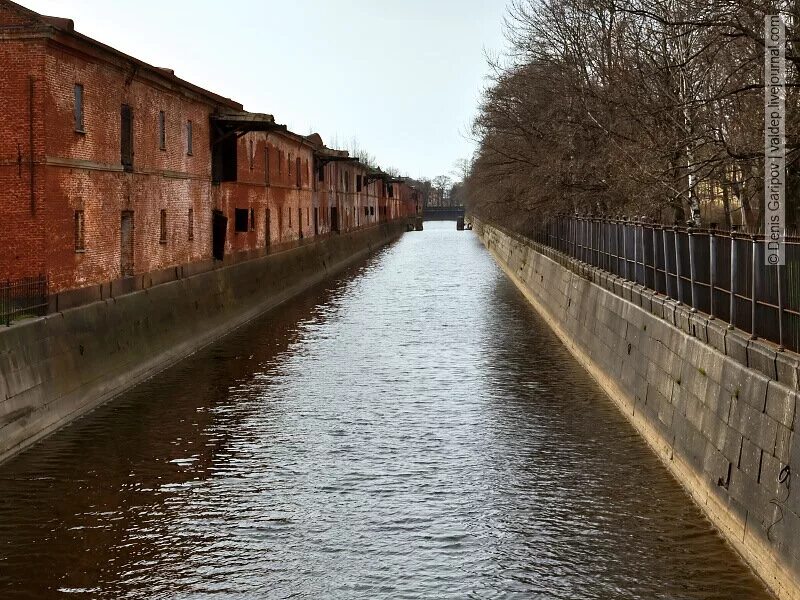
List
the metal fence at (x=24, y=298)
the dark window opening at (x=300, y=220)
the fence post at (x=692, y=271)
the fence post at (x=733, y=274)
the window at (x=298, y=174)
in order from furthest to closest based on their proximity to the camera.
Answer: the window at (x=298, y=174) → the dark window opening at (x=300, y=220) → the metal fence at (x=24, y=298) → the fence post at (x=692, y=271) → the fence post at (x=733, y=274)

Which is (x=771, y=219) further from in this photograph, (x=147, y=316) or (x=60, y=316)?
(x=147, y=316)

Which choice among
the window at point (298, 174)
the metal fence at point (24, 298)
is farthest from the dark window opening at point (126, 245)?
the window at point (298, 174)

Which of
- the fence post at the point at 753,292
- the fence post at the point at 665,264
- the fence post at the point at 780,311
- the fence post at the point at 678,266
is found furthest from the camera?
the fence post at the point at 665,264

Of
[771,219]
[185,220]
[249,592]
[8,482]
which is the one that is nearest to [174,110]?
[185,220]

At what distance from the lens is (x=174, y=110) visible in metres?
29.3

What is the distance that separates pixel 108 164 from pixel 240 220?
47.5 feet

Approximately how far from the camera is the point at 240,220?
37.2 meters

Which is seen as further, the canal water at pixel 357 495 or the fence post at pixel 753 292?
the fence post at pixel 753 292

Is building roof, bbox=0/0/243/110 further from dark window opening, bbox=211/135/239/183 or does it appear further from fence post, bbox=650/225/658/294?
fence post, bbox=650/225/658/294

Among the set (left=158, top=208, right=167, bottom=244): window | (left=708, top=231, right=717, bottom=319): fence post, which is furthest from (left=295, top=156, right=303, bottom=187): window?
(left=708, top=231, right=717, bottom=319): fence post

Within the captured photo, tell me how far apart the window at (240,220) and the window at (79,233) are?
619 inches

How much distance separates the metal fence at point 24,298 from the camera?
55.9 feet

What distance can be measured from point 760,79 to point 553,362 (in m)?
7.79

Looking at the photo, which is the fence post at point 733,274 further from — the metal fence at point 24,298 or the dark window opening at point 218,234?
the dark window opening at point 218,234
